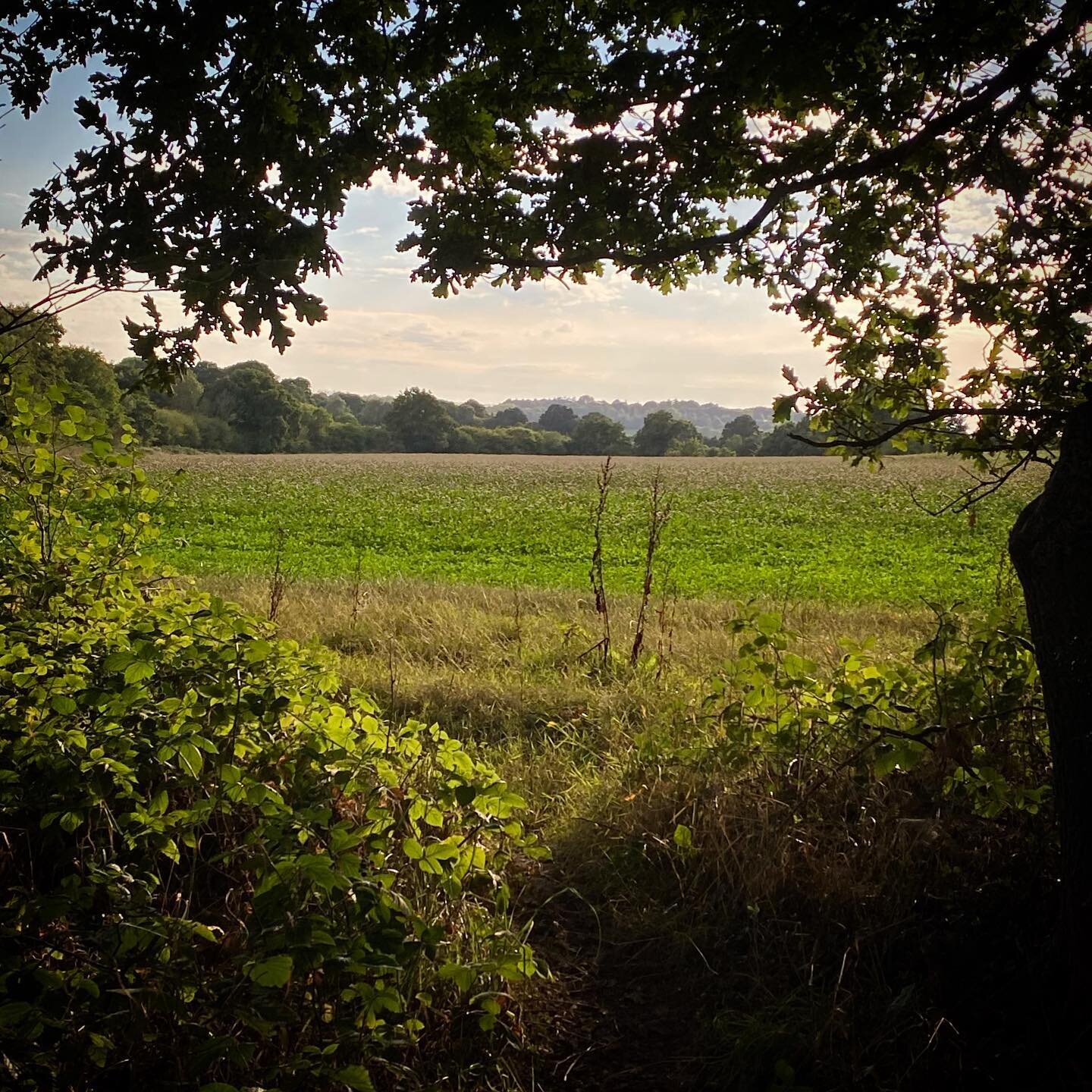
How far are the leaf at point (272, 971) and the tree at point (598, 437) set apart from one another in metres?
73.4

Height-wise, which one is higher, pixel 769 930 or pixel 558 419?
pixel 558 419

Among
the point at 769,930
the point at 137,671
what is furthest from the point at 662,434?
the point at 137,671

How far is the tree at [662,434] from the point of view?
2753 inches

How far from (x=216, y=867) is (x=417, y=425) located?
233 feet

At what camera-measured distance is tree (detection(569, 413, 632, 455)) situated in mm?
75506

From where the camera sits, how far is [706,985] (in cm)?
282

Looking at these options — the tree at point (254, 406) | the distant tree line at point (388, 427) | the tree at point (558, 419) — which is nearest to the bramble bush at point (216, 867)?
the distant tree line at point (388, 427)

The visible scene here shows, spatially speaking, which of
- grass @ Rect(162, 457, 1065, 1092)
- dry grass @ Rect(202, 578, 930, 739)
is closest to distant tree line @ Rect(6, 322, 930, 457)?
dry grass @ Rect(202, 578, 930, 739)

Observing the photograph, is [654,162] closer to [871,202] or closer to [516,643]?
[871,202]

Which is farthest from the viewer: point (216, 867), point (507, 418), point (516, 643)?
point (507, 418)

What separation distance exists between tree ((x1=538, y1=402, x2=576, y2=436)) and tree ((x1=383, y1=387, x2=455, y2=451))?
1575cm

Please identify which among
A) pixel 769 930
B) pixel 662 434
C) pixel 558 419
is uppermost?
pixel 558 419

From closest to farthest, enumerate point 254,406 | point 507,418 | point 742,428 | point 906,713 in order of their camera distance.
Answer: point 906,713, point 254,406, point 742,428, point 507,418

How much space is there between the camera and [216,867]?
286 centimetres
